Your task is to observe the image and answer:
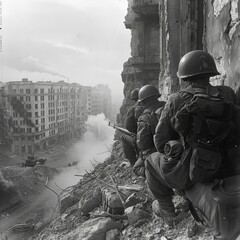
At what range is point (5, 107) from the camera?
141 feet

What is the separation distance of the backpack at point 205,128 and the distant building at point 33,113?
40.8 m

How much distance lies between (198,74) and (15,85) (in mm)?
41920

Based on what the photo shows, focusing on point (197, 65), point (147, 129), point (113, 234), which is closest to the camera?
point (197, 65)

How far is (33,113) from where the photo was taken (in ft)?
136

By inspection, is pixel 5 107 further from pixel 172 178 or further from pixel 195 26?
pixel 172 178

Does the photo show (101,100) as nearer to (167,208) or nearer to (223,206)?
(167,208)

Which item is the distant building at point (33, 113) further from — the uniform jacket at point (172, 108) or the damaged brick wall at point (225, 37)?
the uniform jacket at point (172, 108)

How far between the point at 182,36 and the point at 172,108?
4238 millimetres

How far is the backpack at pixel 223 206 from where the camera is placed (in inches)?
77.3

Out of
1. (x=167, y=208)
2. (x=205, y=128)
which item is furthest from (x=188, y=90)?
(x=167, y=208)

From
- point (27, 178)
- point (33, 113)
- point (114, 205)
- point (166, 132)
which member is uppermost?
point (166, 132)

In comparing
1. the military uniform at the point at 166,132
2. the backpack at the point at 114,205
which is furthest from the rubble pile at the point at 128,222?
the military uniform at the point at 166,132

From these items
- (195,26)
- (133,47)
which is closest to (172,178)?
(195,26)

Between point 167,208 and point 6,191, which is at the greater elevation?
point 167,208
